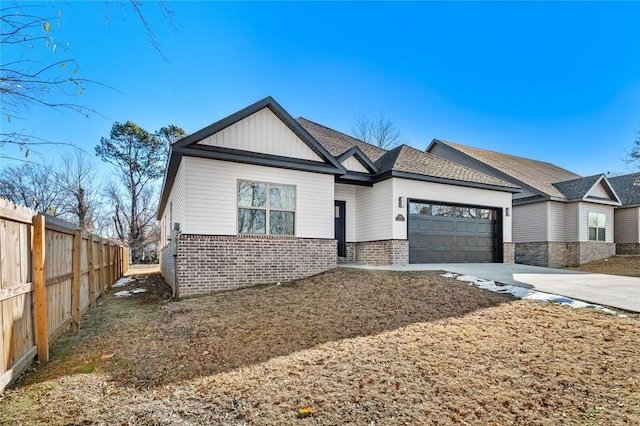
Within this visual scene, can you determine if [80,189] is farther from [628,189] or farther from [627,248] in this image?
[628,189]

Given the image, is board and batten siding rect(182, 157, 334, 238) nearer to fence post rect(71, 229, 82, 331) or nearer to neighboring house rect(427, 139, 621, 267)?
fence post rect(71, 229, 82, 331)

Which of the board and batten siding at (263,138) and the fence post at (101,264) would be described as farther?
the board and batten siding at (263,138)

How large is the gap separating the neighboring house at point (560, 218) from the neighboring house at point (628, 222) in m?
0.90

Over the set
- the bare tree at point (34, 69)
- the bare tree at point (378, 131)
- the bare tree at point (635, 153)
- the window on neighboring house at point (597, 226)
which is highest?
the bare tree at point (378, 131)

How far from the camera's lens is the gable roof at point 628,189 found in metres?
20.3

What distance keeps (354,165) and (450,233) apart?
4.72 m

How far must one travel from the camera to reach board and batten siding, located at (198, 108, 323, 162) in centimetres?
981

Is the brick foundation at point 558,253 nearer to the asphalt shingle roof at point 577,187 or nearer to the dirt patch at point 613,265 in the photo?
the dirt patch at point 613,265

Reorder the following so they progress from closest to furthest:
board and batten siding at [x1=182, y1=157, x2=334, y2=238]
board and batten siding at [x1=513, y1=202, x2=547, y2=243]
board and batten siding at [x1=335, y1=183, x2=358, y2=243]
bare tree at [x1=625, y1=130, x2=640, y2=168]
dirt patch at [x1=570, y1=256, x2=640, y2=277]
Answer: board and batten siding at [x1=182, y1=157, x2=334, y2=238] → board and batten siding at [x1=335, y1=183, x2=358, y2=243] → dirt patch at [x1=570, y1=256, x2=640, y2=277] → bare tree at [x1=625, y1=130, x2=640, y2=168] → board and batten siding at [x1=513, y1=202, x2=547, y2=243]

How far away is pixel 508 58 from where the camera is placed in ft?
51.8

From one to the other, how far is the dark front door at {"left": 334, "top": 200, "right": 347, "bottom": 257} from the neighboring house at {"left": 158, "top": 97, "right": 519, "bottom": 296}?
0.04 meters

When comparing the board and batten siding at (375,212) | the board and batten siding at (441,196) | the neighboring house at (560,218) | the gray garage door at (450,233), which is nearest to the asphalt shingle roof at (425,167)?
the board and batten siding at (441,196)

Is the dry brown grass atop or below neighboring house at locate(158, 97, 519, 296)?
below

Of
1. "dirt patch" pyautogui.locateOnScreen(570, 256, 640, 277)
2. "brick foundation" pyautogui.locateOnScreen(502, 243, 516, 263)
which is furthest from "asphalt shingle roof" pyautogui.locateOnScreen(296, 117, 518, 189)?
"dirt patch" pyautogui.locateOnScreen(570, 256, 640, 277)
